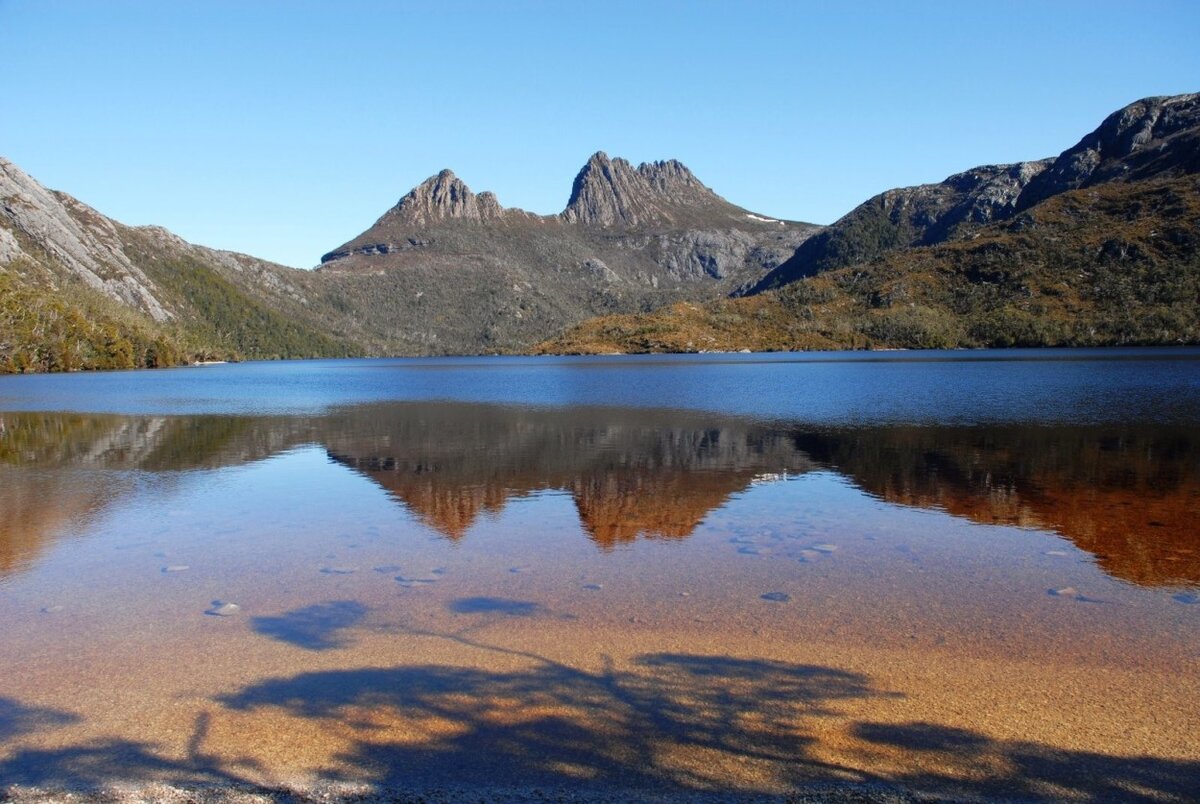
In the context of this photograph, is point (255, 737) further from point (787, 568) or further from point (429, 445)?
point (429, 445)

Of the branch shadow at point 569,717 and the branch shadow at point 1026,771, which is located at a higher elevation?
the branch shadow at point 1026,771

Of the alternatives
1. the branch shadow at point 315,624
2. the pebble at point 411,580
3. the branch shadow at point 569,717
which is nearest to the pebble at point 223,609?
the branch shadow at point 315,624

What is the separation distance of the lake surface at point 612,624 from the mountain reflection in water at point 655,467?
0.81 feet

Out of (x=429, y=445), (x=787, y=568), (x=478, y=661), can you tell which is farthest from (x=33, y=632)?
(x=429, y=445)

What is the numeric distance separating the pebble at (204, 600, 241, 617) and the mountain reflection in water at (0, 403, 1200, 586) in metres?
6.49

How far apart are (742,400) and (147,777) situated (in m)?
64.6

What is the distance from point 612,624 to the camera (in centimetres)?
1439

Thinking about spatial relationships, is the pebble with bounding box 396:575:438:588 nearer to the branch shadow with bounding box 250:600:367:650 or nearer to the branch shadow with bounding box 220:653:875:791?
the branch shadow with bounding box 250:600:367:650

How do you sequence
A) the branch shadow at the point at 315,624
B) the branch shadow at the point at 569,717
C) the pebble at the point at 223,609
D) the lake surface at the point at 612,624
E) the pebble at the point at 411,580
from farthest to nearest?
1. the pebble at the point at 411,580
2. the pebble at the point at 223,609
3. the branch shadow at the point at 315,624
4. the lake surface at the point at 612,624
5. the branch shadow at the point at 569,717

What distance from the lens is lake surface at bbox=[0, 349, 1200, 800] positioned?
9406 millimetres

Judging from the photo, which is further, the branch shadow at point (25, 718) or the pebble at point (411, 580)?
the pebble at point (411, 580)

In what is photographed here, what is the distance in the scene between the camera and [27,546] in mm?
21000

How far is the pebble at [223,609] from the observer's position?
50.3ft

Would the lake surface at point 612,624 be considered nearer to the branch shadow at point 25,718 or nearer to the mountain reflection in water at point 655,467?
the branch shadow at point 25,718
